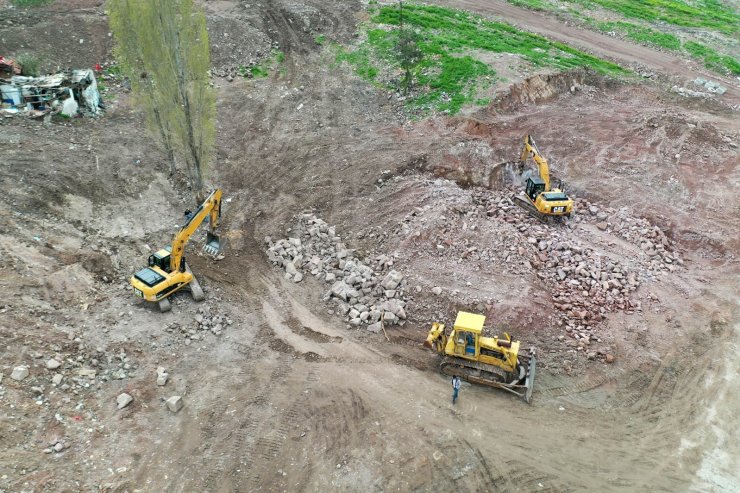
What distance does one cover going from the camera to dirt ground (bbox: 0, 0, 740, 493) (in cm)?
1432

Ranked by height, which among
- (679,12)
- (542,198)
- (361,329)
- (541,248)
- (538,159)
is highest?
(679,12)

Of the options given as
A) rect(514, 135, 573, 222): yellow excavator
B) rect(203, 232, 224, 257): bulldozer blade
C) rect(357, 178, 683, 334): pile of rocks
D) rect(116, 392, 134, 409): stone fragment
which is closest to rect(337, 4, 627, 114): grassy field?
rect(514, 135, 573, 222): yellow excavator

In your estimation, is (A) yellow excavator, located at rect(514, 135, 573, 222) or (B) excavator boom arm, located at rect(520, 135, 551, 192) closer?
(A) yellow excavator, located at rect(514, 135, 573, 222)

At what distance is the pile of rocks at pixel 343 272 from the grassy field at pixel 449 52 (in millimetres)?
11618

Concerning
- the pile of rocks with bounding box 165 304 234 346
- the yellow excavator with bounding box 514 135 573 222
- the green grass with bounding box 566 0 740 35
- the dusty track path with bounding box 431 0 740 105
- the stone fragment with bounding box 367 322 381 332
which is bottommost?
the pile of rocks with bounding box 165 304 234 346

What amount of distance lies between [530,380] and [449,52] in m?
23.6

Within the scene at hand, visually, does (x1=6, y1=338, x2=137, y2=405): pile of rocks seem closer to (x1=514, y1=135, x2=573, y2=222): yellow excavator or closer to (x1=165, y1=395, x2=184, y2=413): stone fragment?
(x1=165, y1=395, x2=184, y2=413): stone fragment

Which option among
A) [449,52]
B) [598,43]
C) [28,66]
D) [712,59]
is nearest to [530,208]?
[449,52]

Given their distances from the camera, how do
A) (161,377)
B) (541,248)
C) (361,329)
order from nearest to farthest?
(161,377) → (361,329) → (541,248)

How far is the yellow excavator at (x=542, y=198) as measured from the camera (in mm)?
22469

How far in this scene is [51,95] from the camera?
25.5 meters

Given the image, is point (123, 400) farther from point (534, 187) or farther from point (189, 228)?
point (534, 187)

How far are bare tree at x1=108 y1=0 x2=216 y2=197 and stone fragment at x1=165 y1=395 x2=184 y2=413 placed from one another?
394 inches

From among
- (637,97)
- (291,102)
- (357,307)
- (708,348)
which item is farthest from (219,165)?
(637,97)
